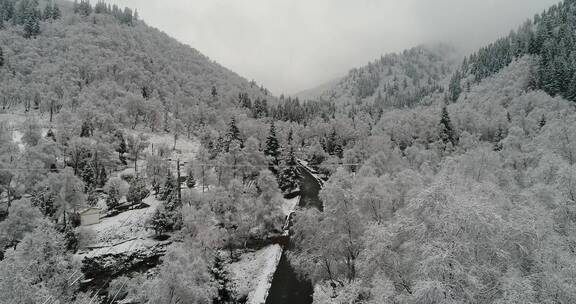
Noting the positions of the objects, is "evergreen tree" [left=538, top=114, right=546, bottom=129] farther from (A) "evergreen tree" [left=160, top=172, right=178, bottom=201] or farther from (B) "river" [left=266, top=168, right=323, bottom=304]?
(A) "evergreen tree" [left=160, top=172, right=178, bottom=201]

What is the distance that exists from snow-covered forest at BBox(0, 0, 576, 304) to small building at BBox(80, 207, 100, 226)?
1.09 feet

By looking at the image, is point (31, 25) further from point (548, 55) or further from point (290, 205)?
point (548, 55)

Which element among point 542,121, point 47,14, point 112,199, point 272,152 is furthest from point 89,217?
point 47,14

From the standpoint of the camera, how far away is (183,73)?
180 m

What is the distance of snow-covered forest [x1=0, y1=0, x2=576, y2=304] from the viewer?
12.8 meters

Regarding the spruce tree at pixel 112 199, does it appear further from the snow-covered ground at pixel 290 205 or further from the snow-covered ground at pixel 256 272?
the snow-covered ground at pixel 290 205

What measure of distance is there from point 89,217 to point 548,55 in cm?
15546

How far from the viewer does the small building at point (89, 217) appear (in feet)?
168

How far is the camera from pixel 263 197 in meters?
54.7

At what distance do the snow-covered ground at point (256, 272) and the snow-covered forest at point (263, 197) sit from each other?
0.26m

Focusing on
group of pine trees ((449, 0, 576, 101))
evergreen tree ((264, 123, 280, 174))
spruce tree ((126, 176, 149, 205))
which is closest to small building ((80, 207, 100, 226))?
spruce tree ((126, 176, 149, 205))

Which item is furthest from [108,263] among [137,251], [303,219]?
[303,219]

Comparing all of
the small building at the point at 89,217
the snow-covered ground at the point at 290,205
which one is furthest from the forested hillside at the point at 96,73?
the snow-covered ground at the point at 290,205

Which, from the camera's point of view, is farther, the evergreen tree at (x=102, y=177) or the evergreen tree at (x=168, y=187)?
the evergreen tree at (x=102, y=177)
